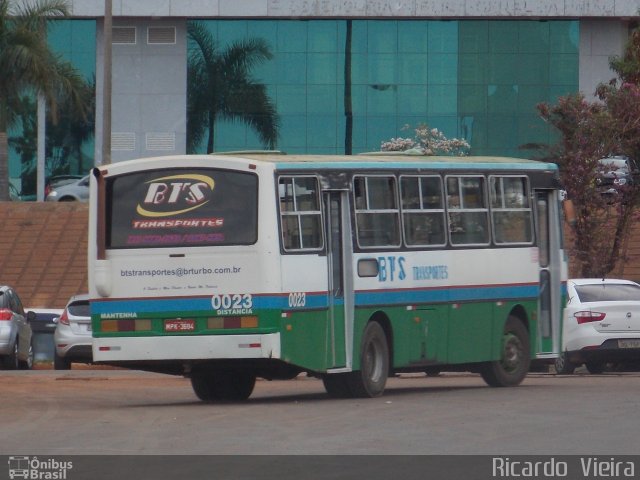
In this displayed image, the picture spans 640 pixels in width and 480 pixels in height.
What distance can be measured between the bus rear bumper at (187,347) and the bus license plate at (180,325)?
85mm

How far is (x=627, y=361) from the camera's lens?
23250 millimetres

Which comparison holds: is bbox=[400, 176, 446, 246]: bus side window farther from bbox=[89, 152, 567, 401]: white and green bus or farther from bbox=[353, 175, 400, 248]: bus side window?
bbox=[353, 175, 400, 248]: bus side window

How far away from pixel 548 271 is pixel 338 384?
4022 millimetres

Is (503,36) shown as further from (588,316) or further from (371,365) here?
(371,365)

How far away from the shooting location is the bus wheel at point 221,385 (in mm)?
18312

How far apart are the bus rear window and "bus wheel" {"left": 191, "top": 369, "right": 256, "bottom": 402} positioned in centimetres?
212

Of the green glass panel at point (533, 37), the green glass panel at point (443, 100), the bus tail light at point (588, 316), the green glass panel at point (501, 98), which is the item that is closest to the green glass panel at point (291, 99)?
the green glass panel at point (443, 100)

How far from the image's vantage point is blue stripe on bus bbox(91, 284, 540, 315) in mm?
16578

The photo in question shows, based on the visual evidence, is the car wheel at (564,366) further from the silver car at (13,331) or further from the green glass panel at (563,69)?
the green glass panel at (563,69)

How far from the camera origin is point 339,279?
57.0 ft

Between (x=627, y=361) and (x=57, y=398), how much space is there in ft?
Answer: 29.2

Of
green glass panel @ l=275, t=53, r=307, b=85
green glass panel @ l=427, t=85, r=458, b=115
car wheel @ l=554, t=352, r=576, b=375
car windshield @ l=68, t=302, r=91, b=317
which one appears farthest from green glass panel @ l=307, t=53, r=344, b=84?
car wheel @ l=554, t=352, r=576, b=375
